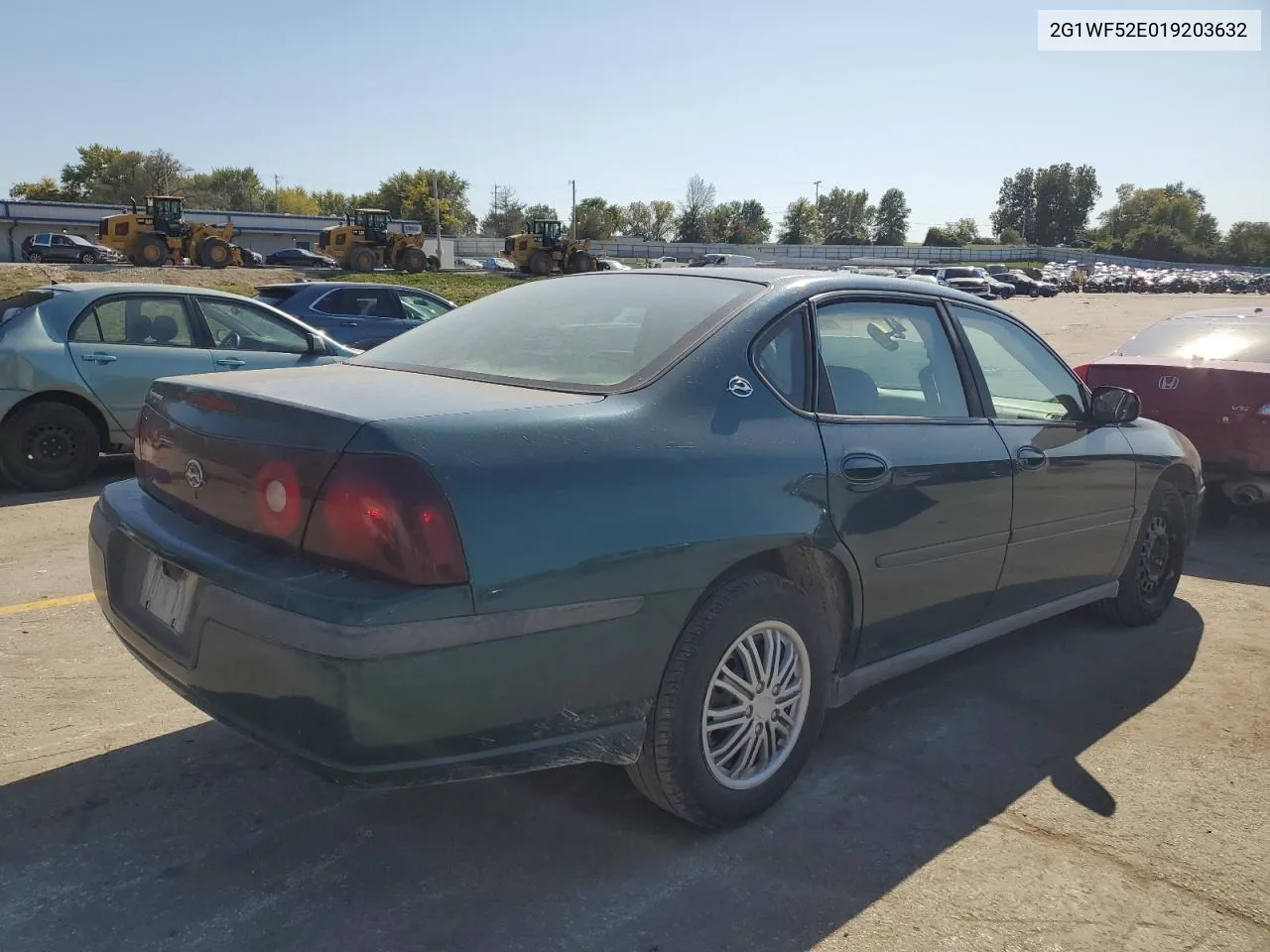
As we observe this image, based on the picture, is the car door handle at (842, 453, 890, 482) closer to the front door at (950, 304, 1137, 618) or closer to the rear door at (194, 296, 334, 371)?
the front door at (950, 304, 1137, 618)

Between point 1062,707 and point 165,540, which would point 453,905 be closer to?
point 165,540

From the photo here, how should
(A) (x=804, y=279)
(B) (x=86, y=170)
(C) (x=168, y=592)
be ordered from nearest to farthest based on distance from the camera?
1. (C) (x=168, y=592)
2. (A) (x=804, y=279)
3. (B) (x=86, y=170)

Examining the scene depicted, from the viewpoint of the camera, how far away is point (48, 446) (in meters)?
A: 7.24

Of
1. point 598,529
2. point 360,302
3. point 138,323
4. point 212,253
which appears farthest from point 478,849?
point 212,253

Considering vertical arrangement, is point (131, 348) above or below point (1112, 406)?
below

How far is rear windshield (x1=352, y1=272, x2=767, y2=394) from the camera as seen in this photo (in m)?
2.94

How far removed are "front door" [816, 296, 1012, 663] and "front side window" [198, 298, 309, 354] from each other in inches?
231

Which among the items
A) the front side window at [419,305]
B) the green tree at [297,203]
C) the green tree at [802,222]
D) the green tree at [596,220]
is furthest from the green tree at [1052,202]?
the front side window at [419,305]

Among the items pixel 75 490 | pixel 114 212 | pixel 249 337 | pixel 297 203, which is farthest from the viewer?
pixel 297 203

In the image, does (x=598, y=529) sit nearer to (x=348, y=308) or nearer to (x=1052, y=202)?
(x=348, y=308)

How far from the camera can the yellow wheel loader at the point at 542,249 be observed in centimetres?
4316

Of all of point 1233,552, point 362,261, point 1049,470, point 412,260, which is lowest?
point 1233,552

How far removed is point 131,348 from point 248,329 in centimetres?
89

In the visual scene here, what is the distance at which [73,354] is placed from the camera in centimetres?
718
